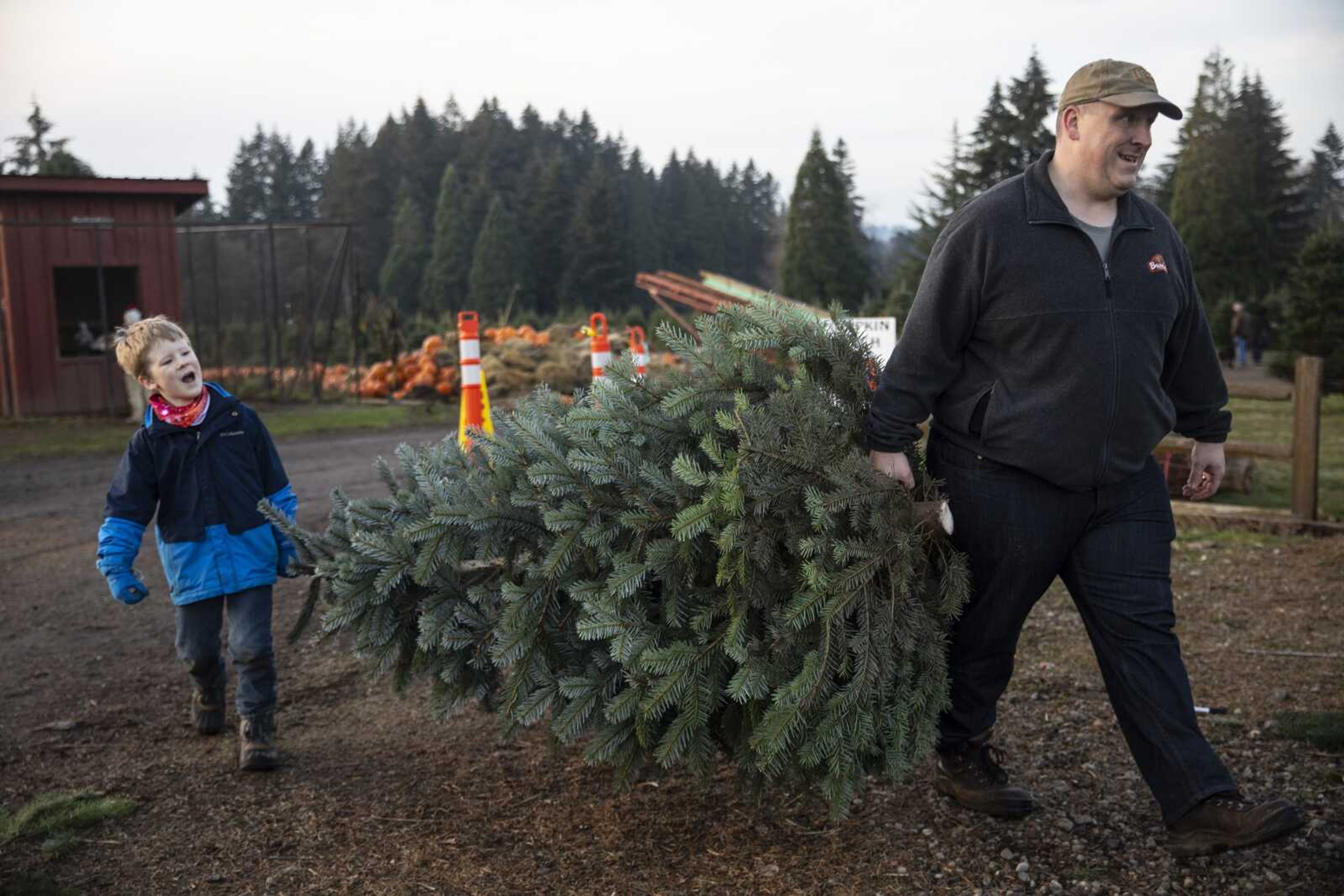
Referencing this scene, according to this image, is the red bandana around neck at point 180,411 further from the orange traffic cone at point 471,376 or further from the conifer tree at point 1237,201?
the conifer tree at point 1237,201

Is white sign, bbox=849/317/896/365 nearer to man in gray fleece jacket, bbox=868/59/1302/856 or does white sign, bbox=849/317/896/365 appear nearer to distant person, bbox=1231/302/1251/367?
man in gray fleece jacket, bbox=868/59/1302/856

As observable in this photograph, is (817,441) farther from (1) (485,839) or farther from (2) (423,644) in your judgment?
(1) (485,839)

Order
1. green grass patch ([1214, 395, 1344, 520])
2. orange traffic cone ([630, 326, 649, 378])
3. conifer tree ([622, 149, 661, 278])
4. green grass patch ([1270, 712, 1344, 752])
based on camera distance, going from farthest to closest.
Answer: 1. conifer tree ([622, 149, 661, 278])
2. green grass patch ([1214, 395, 1344, 520])
3. orange traffic cone ([630, 326, 649, 378])
4. green grass patch ([1270, 712, 1344, 752])

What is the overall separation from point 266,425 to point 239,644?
413 inches

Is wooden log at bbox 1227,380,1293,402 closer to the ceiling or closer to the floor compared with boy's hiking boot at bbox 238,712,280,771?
closer to the ceiling

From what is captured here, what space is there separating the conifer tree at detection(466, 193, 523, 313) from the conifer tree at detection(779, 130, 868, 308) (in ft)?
41.9

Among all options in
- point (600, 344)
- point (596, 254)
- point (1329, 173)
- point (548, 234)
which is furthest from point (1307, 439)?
point (1329, 173)

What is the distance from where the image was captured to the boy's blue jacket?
168 inches

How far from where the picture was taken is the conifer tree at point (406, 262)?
55.0 meters

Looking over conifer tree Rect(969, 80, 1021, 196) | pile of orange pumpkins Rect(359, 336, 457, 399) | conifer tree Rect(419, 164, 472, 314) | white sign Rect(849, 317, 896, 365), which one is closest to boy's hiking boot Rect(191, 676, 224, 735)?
white sign Rect(849, 317, 896, 365)

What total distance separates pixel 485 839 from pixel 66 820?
134 centimetres

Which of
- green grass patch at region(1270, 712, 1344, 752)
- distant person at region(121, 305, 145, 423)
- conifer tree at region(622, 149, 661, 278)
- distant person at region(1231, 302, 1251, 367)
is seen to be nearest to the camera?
green grass patch at region(1270, 712, 1344, 752)

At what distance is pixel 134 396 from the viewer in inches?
627

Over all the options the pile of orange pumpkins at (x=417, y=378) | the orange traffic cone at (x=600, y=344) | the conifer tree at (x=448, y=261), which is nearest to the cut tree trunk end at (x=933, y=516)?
the orange traffic cone at (x=600, y=344)
